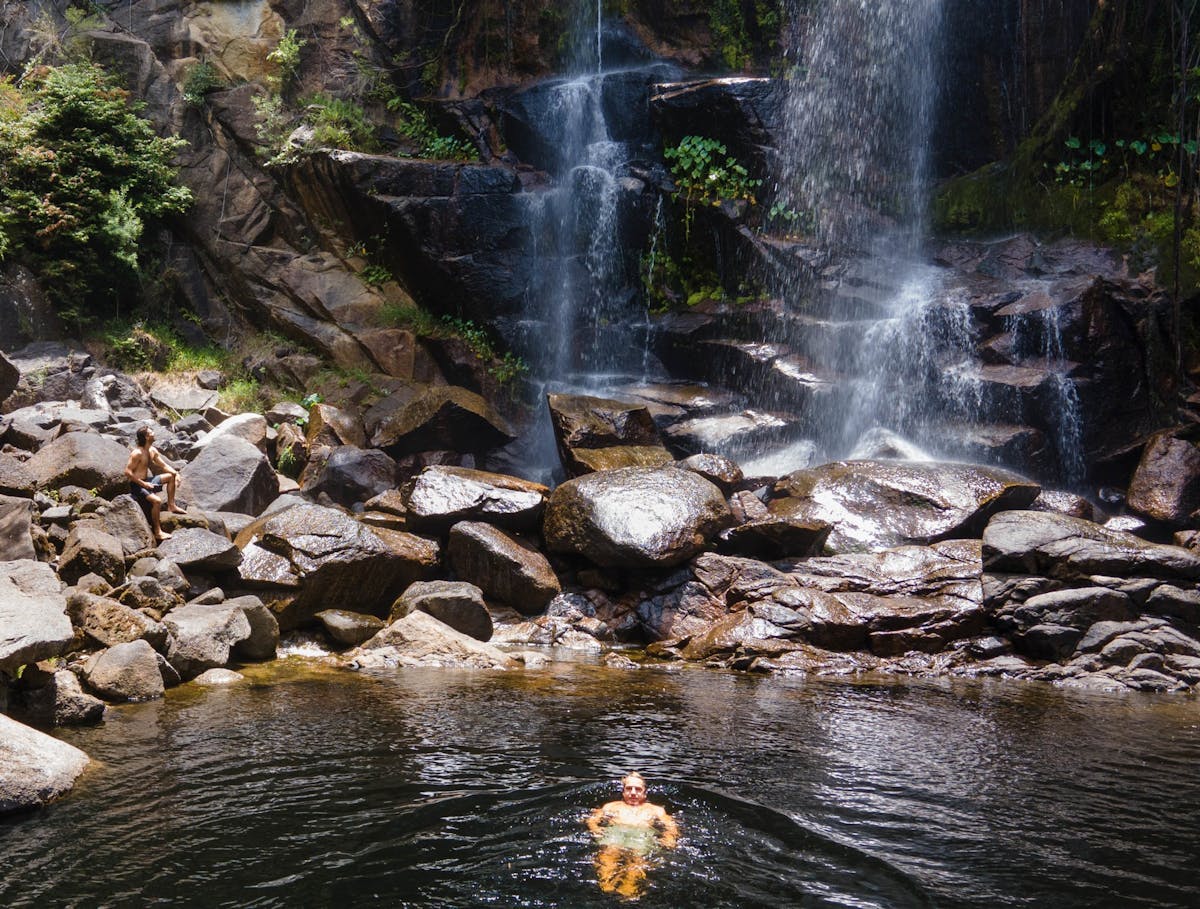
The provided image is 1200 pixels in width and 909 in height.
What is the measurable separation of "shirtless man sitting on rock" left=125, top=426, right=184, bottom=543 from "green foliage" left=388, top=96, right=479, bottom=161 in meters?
10.1

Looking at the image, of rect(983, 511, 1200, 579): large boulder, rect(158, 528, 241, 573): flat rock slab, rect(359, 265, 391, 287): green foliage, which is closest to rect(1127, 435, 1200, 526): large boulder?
rect(983, 511, 1200, 579): large boulder

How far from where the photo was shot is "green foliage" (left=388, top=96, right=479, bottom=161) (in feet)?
60.9

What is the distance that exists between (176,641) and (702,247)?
484 inches

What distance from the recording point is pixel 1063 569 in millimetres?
9562

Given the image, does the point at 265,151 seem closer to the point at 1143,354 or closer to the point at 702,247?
the point at 702,247

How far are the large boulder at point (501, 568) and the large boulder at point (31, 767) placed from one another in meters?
5.85

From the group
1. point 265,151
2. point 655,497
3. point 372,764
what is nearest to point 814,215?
point 655,497

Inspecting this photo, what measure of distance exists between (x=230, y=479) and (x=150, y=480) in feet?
5.35

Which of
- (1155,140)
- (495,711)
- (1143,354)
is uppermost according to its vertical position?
(1155,140)

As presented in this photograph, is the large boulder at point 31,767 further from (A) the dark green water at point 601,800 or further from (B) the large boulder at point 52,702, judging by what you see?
(B) the large boulder at point 52,702

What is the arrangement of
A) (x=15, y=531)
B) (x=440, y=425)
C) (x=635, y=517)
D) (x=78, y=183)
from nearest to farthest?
(x=15, y=531)
(x=635, y=517)
(x=440, y=425)
(x=78, y=183)

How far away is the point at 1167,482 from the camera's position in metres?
12.1

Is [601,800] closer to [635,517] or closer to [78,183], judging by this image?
[635,517]

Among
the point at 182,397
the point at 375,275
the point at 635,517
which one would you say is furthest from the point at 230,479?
the point at 375,275
